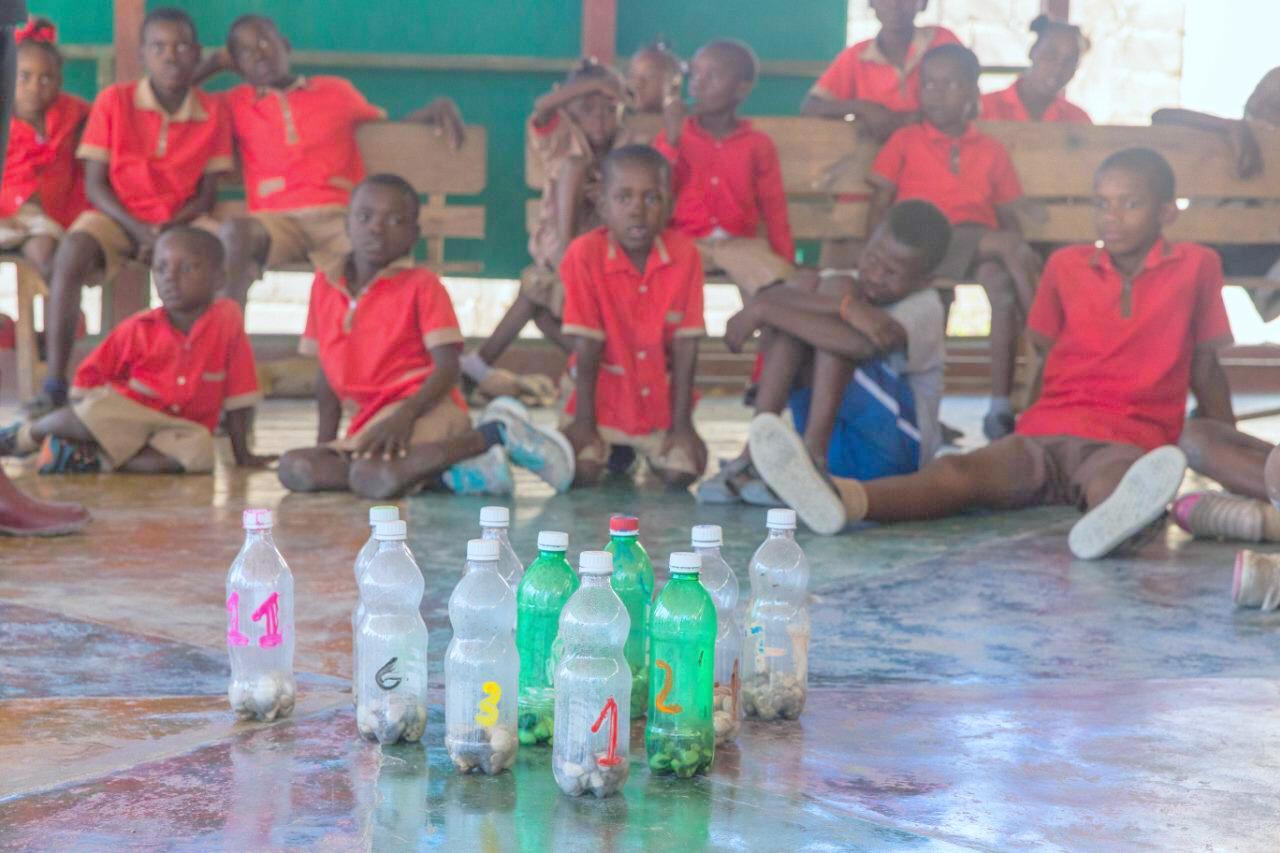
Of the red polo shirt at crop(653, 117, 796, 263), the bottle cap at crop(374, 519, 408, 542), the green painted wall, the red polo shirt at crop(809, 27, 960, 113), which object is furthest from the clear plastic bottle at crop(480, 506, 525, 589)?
the green painted wall

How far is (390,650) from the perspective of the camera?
7.34ft

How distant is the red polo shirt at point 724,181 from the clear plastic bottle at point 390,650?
12.8 ft

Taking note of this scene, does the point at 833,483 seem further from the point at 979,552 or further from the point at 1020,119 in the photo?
the point at 1020,119

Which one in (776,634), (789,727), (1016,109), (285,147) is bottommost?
(789,727)

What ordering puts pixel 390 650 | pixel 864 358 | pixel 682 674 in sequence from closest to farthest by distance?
pixel 682 674 < pixel 390 650 < pixel 864 358

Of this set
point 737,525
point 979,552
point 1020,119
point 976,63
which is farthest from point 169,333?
point 1020,119

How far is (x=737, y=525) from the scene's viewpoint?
4.36 m

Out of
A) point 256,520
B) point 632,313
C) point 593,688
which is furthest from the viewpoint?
point 632,313

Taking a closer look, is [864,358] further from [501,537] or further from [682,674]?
[682,674]

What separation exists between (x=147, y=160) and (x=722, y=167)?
2281 mm

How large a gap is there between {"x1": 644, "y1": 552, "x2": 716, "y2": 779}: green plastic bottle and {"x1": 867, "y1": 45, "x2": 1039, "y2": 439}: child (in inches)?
157

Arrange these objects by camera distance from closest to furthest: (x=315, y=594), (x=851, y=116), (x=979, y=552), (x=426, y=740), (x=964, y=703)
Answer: (x=426, y=740) < (x=964, y=703) < (x=315, y=594) < (x=979, y=552) < (x=851, y=116)

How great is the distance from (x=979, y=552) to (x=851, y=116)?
3145 mm

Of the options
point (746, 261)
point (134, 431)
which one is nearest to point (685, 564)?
point (134, 431)
